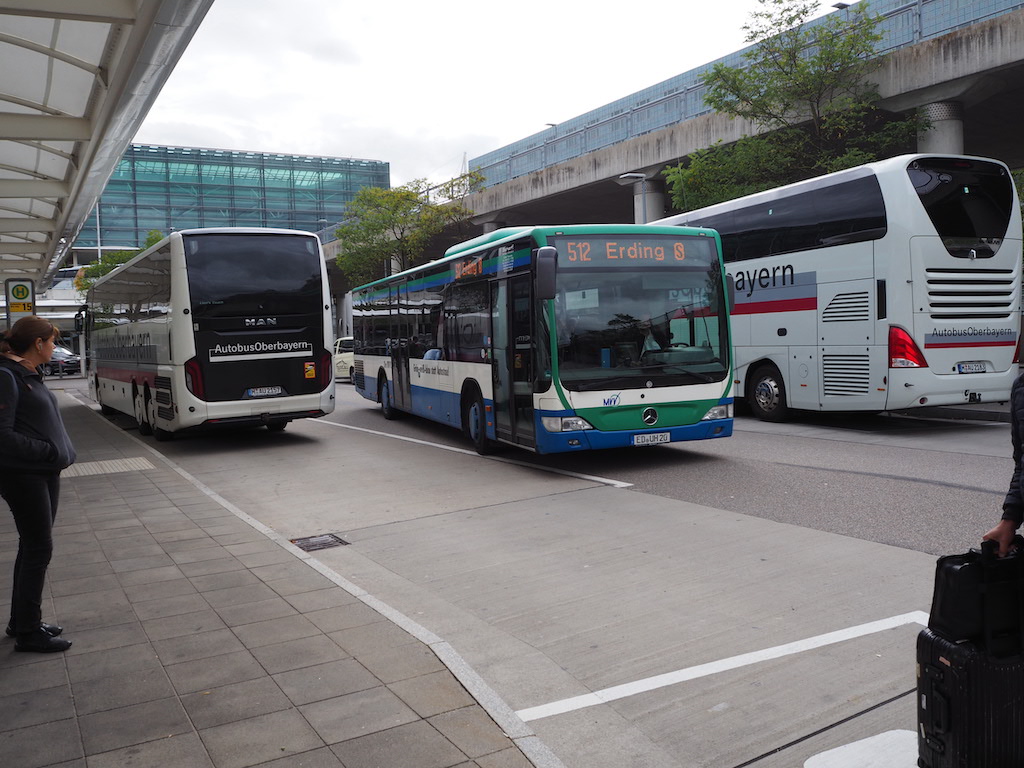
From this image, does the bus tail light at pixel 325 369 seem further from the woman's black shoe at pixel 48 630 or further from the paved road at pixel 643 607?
the woman's black shoe at pixel 48 630

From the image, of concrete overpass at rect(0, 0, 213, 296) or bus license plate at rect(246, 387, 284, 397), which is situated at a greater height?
concrete overpass at rect(0, 0, 213, 296)

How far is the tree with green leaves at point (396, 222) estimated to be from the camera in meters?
40.1

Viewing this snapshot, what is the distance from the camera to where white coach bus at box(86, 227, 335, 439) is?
13172mm

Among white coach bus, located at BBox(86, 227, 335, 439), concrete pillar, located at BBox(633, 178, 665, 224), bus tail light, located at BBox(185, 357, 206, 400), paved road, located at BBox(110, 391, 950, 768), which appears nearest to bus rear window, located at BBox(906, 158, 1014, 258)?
paved road, located at BBox(110, 391, 950, 768)

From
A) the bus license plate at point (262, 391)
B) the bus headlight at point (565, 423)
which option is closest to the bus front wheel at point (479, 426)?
the bus headlight at point (565, 423)

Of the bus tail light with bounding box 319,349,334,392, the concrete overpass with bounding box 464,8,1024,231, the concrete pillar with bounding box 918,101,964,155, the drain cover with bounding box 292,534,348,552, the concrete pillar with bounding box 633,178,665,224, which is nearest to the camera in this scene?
the drain cover with bounding box 292,534,348,552

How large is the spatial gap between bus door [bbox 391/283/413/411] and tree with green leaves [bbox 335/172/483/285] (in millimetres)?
22785

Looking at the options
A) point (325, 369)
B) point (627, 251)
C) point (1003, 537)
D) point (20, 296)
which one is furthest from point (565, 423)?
point (20, 296)

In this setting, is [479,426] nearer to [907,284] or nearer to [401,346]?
[401,346]

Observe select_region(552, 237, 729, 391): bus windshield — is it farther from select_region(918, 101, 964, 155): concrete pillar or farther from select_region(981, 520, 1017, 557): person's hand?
select_region(918, 101, 964, 155): concrete pillar

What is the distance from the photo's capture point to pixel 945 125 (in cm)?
1967

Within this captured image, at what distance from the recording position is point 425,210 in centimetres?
4131

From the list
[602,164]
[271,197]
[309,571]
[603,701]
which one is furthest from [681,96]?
[271,197]

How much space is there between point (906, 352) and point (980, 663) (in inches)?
416
